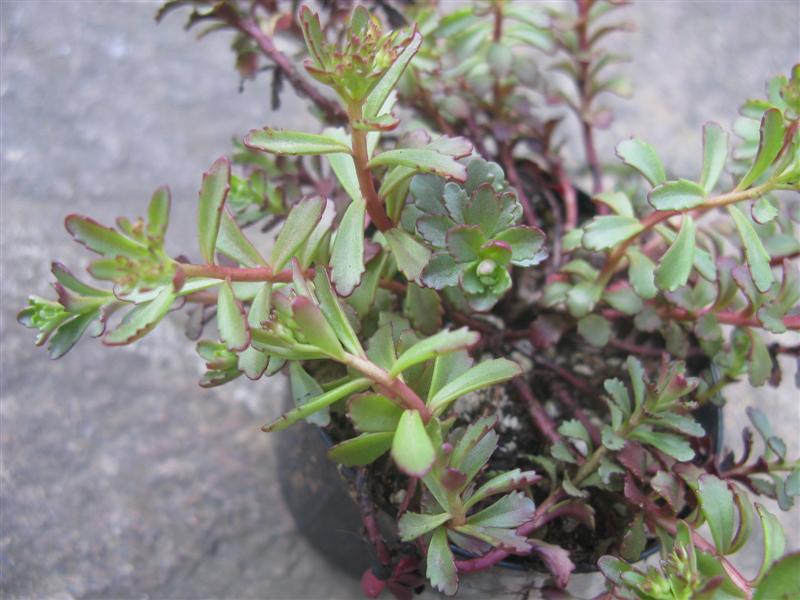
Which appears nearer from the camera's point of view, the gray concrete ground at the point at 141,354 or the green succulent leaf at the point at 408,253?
the green succulent leaf at the point at 408,253

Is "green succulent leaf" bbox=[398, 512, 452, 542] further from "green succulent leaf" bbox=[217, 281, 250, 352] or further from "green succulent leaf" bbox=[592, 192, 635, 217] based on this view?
"green succulent leaf" bbox=[592, 192, 635, 217]

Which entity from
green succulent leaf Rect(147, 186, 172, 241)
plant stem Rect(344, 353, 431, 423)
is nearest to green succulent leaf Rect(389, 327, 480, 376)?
plant stem Rect(344, 353, 431, 423)

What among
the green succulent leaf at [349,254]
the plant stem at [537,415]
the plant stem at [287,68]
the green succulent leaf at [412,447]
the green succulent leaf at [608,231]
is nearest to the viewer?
the green succulent leaf at [412,447]

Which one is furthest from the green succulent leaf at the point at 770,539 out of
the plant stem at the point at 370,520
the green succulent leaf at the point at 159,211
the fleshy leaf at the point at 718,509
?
the green succulent leaf at the point at 159,211

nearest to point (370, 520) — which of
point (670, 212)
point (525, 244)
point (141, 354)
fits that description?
point (525, 244)

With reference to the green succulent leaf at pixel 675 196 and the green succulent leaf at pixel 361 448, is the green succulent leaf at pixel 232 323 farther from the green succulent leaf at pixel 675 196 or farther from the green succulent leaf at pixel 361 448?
the green succulent leaf at pixel 675 196

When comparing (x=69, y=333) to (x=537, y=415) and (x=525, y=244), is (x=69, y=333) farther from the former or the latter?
(x=537, y=415)
